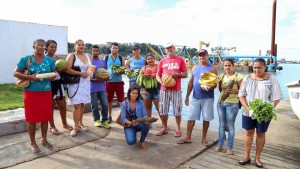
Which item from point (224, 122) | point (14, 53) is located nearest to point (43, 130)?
point (224, 122)

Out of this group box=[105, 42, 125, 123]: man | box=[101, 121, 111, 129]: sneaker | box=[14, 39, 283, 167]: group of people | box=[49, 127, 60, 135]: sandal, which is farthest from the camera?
box=[105, 42, 125, 123]: man

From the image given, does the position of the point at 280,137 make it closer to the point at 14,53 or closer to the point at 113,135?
the point at 113,135

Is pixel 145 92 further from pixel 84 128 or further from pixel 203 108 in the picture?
pixel 84 128

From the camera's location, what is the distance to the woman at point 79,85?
487 cm

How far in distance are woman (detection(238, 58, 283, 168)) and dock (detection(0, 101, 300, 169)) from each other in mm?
424

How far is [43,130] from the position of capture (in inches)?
170

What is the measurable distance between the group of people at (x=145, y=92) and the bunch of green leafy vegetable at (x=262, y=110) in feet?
0.58

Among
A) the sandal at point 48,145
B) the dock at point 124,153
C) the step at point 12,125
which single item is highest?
the step at point 12,125

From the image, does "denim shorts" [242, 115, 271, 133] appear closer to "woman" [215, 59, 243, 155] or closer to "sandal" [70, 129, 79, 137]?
"woman" [215, 59, 243, 155]

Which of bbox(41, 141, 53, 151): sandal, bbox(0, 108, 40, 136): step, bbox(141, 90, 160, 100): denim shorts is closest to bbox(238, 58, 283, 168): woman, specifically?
bbox(141, 90, 160, 100): denim shorts

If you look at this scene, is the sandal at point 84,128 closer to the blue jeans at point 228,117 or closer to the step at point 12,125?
the step at point 12,125

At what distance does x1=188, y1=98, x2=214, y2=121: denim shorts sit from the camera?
4.66m

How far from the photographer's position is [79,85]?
4957 millimetres

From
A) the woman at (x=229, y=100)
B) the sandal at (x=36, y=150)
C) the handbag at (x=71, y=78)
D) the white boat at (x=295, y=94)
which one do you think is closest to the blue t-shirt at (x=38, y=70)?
the handbag at (x=71, y=78)
